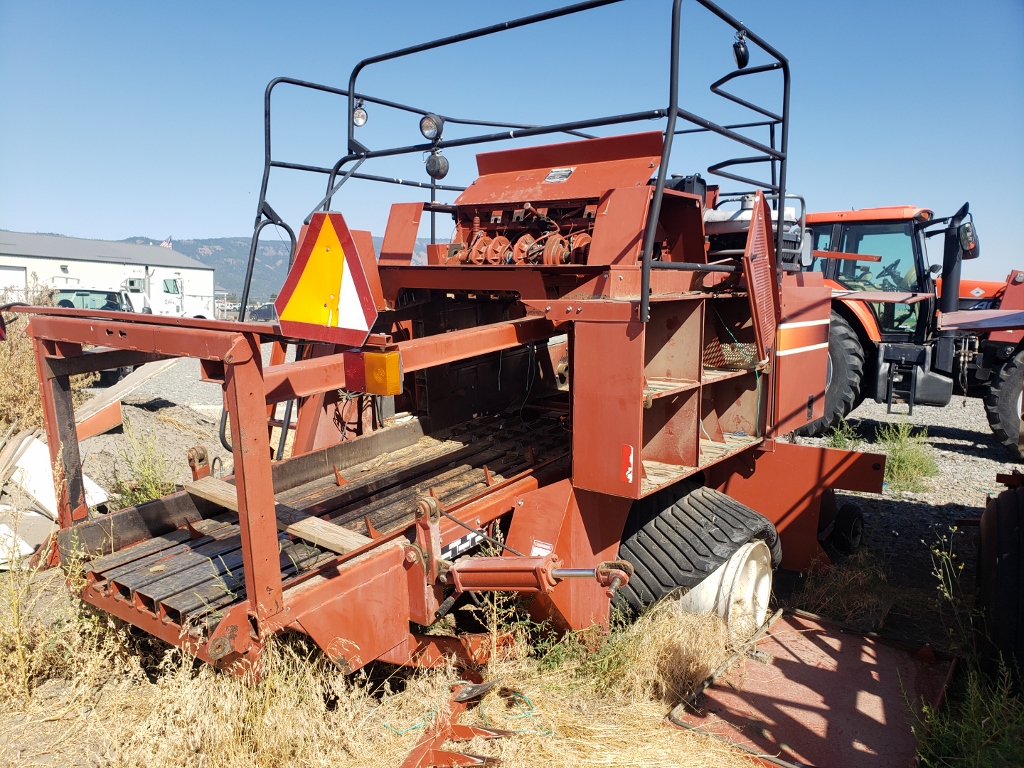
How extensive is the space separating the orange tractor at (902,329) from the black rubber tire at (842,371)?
0.01 meters

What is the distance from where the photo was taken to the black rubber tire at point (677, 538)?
3732mm

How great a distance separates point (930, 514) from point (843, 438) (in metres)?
2.04

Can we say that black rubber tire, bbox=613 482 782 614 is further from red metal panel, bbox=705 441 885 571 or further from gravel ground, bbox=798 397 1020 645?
gravel ground, bbox=798 397 1020 645

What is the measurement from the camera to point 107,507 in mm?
5051

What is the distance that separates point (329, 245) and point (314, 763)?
1.80 metres

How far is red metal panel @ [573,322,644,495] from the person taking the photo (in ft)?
10.5

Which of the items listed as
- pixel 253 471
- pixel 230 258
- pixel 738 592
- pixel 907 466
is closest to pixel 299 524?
pixel 253 471

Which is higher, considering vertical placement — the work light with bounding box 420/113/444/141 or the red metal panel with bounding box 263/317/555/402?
the work light with bounding box 420/113/444/141

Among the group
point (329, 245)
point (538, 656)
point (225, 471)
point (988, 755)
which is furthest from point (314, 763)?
point (225, 471)

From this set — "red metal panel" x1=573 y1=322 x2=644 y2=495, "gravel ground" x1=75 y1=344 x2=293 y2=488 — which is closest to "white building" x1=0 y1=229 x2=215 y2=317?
"gravel ground" x1=75 y1=344 x2=293 y2=488

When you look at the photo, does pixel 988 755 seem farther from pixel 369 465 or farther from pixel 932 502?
pixel 932 502

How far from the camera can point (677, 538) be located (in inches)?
152

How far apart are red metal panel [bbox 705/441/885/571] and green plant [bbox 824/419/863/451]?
3.10 meters

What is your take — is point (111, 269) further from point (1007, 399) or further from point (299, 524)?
point (299, 524)
